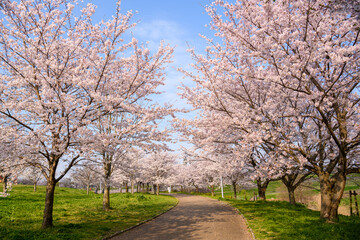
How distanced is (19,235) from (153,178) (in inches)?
1593

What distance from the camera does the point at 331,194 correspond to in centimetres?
1057

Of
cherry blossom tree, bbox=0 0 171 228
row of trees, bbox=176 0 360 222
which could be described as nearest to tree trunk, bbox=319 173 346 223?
row of trees, bbox=176 0 360 222

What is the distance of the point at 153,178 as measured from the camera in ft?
157

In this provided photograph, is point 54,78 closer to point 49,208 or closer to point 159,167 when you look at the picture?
point 49,208

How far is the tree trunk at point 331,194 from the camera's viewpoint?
10242 millimetres

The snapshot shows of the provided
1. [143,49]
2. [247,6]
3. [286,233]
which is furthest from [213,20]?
[286,233]

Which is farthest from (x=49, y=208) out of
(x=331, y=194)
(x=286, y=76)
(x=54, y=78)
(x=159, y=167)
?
(x=159, y=167)

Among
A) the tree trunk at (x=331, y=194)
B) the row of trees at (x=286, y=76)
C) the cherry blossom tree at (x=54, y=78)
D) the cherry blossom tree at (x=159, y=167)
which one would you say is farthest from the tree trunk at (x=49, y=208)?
the cherry blossom tree at (x=159, y=167)

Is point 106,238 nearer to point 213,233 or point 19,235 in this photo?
point 19,235

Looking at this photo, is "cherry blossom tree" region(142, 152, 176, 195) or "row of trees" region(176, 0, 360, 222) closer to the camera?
"row of trees" region(176, 0, 360, 222)

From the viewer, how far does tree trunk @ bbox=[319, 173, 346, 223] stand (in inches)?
403

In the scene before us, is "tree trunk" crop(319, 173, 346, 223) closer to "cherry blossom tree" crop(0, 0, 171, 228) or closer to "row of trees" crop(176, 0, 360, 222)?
"row of trees" crop(176, 0, 360, 222)

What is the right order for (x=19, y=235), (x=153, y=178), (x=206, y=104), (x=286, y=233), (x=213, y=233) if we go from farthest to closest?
1. (x=153, y=178)
2. (x=206, y=104)
3. (x=213, y=233)
4. (x=286, y=233)
5. (x=19, y=235)

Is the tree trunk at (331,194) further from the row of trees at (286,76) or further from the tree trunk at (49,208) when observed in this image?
the tree trunk at (49,208)
